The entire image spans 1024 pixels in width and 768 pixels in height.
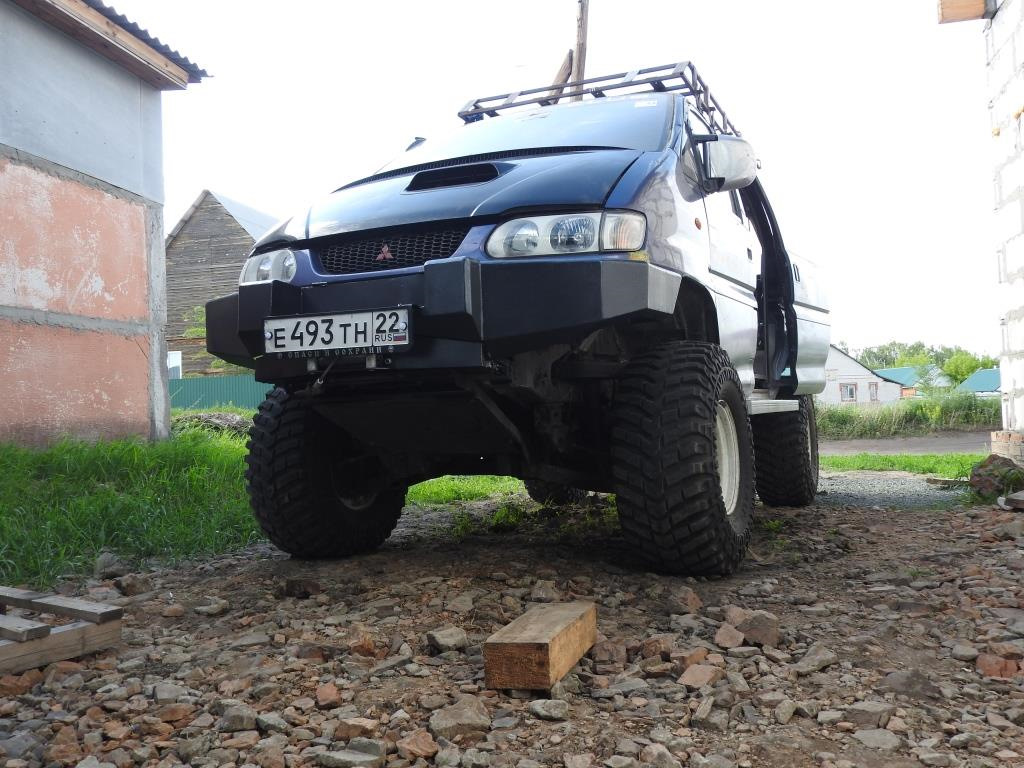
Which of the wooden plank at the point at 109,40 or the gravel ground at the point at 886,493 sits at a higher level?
the wooden plank at the point at 109,40

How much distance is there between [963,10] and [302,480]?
6.77 metres

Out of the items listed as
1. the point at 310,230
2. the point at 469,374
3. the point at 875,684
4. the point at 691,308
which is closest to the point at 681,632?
the point at 875,684

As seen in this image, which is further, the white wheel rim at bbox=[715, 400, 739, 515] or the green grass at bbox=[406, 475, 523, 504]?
the green grass at bbox=[406, 475, 523, 504]

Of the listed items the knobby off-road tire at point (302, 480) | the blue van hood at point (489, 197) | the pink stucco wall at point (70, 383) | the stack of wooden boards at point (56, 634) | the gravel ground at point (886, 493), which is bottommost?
the gravel ground at point (886, 493)

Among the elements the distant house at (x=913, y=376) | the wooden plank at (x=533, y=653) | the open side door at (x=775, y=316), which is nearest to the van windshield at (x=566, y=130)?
the open side door at (x=775, y=316)

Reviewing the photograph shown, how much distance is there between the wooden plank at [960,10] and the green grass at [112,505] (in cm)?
661

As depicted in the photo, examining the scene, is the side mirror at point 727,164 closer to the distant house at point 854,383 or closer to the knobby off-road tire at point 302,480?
the knobby off-road tire at point 302,480

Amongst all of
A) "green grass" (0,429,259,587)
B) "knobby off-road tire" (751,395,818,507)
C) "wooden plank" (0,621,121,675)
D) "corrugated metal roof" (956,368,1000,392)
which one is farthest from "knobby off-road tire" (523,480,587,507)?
"corrugated metal roof" (956,368,1000,392)

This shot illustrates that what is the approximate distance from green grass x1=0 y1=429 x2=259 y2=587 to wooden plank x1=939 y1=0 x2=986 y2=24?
260 inches

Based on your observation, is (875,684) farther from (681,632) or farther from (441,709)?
(441,709)

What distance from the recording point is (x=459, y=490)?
22.6 feet

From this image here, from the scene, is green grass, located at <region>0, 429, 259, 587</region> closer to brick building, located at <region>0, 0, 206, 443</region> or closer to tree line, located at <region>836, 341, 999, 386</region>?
brick building, located at <region>0, 0, 206, 443</region>

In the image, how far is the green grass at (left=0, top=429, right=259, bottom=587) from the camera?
4.01m

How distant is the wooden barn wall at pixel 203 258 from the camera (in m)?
22.8
